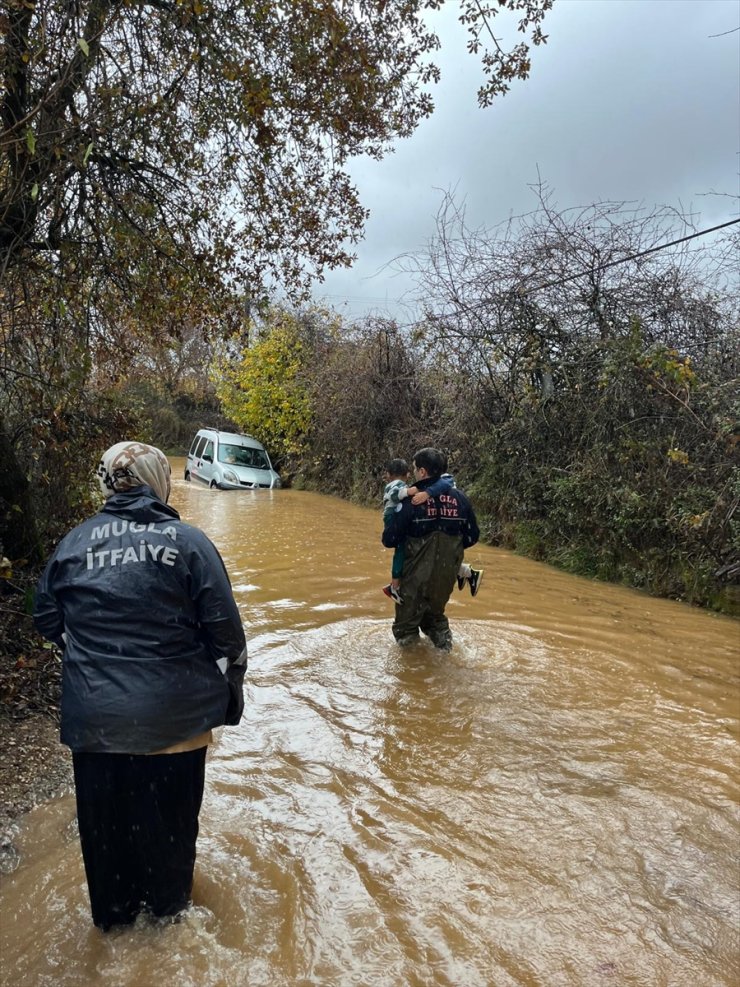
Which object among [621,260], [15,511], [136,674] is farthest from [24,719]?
[621,260]

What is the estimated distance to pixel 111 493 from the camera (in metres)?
2.48

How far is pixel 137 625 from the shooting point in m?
2.29

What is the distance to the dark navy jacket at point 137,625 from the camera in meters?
2.27

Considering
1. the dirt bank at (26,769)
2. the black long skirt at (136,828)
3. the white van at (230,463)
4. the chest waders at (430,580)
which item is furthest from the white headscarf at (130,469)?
the white van at (230,463)

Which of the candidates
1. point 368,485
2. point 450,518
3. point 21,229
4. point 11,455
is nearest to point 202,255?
point 21,229

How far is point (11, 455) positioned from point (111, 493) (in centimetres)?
283

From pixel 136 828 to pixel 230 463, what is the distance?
17.3m

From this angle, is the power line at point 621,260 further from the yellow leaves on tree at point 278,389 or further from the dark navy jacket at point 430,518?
the yellow leaves on tree at point 278,389

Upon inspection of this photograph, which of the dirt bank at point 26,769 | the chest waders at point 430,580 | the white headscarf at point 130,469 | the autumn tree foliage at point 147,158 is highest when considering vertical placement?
the autumn tree foliage at point 147,158

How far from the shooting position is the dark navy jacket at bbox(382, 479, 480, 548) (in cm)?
551

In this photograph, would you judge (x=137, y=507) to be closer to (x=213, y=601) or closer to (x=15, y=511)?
(x=213, y=601)

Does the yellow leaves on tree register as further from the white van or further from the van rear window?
the van rear window

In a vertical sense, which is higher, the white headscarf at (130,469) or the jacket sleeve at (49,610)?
the white headscarf at (130,469)

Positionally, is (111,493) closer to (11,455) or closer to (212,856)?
(212,856)
